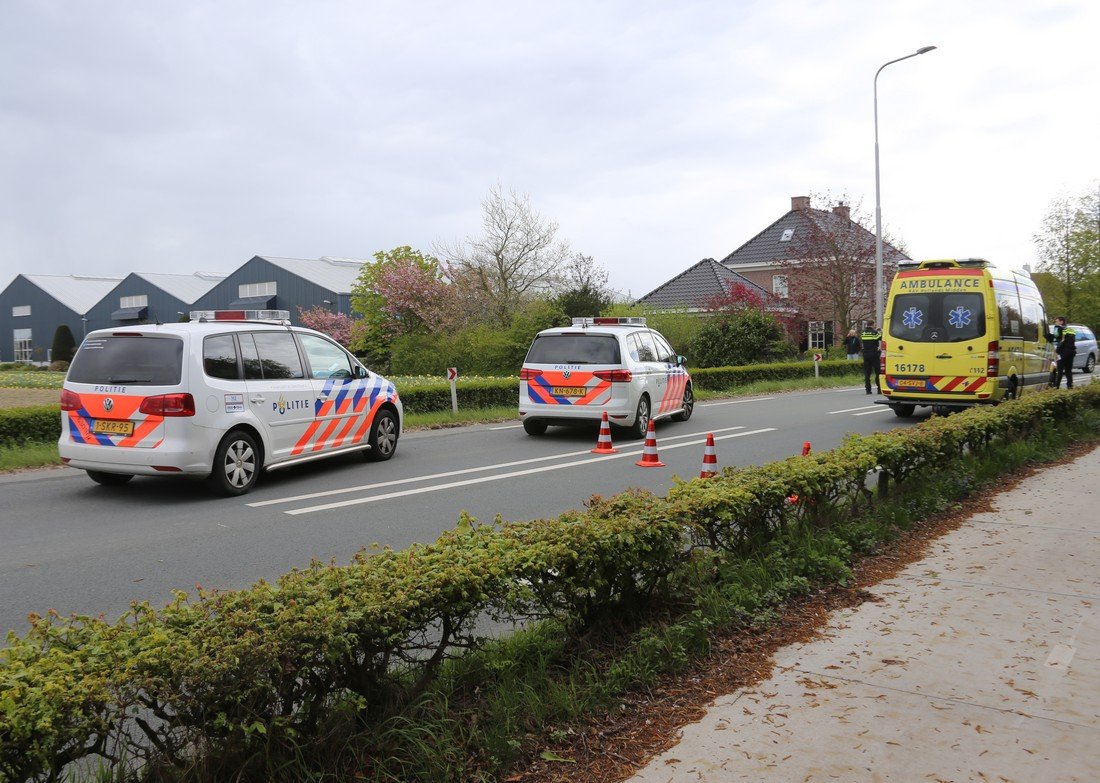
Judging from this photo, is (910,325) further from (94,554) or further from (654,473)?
(94,554)

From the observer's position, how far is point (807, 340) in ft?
145

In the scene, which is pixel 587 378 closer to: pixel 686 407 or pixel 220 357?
pixel 686 407

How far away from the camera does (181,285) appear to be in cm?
7188

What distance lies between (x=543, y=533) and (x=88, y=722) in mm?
2161

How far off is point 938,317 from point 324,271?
54.5 m

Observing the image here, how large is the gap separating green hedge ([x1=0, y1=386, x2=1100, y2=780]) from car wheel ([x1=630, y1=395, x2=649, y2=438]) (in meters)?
8.31

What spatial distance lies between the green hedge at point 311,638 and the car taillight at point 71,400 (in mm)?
5689

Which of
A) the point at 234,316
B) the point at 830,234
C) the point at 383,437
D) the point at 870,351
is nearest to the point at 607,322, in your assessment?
the point at 383,437

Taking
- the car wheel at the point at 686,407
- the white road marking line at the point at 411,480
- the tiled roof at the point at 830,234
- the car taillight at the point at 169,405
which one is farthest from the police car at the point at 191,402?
the tiled roof at the point at 830,234

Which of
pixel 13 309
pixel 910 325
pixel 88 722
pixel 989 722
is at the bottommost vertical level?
pixel 989 722

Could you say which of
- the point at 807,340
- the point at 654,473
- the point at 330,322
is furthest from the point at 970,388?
the point at 330,322

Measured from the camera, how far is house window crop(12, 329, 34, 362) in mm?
74375

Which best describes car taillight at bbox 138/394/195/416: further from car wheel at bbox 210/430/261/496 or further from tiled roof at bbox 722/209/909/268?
tiled roof at bbox 722/209/909/268

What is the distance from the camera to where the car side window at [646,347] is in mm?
13820
